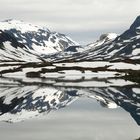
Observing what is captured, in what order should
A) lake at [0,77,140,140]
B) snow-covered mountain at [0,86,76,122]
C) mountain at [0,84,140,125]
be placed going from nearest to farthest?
lake at [0,77,140,140] < mountain at [0,84,140,125] < snow-covered mountain at [0,86,76,122]

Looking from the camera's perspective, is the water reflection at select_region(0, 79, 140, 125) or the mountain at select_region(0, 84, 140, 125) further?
the water reflection at select_region(0, 79, 140, 125)

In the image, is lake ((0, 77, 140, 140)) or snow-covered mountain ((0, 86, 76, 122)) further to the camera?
snow-covered mountain ((0, 86, 76, 122))

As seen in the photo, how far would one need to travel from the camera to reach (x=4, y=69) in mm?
163625

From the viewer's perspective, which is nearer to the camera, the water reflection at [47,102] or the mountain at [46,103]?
the mountain at [46,103]

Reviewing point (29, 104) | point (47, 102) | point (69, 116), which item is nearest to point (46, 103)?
point (47, 102)

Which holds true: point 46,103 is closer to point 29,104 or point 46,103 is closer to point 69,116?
point 29,104

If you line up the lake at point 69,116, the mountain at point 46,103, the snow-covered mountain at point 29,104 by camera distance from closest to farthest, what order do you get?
the lake at point 69,116, the mountain at point 46,103, the snow-covered mountain at point 29,104

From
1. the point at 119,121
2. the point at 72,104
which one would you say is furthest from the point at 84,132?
the point at 72,104

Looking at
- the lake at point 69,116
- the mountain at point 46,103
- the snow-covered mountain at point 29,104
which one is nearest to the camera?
the lake at point 69,116

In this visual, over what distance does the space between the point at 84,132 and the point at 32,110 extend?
70.4 feet

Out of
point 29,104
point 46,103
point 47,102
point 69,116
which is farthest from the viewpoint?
point 47,102

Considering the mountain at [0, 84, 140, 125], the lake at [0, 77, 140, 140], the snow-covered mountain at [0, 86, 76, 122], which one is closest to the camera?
the lake at [0, 77, 140, 140]

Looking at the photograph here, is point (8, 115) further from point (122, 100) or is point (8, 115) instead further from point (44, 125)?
point (122, 100)

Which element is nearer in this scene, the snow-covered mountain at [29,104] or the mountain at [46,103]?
the mountain at [46,103]
